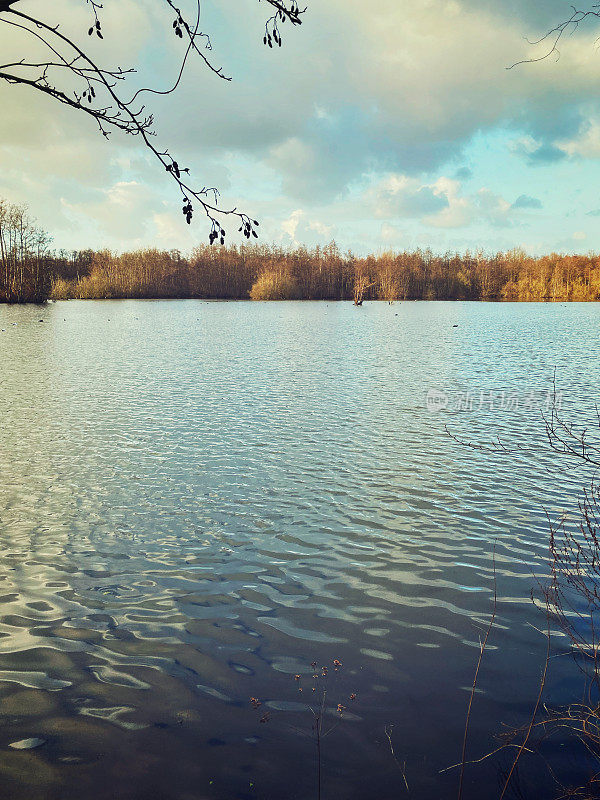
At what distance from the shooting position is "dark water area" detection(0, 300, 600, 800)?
412 cm

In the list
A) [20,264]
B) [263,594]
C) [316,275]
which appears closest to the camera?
[263,594]

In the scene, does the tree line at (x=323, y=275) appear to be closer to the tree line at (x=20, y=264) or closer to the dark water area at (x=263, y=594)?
the tree line at (x=20, y=264)

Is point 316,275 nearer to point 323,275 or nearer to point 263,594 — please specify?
point 323,275

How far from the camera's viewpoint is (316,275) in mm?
121125

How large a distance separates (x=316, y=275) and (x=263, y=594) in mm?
118197

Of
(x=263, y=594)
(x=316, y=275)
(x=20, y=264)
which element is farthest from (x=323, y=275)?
(x=263, y=594)

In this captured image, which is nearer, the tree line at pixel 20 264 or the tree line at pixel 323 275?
the tree line at pixel 20 264

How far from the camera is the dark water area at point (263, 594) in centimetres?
412

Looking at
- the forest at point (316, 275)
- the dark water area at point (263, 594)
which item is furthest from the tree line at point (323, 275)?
the dark water area at point (263, 594)

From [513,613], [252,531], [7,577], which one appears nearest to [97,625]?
[7,577]

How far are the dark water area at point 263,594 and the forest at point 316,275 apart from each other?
72.4 m

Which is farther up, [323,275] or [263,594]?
[323,275]

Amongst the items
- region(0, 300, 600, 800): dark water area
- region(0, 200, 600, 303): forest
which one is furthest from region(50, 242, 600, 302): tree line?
region(0, 300, 600, 800): dark water area

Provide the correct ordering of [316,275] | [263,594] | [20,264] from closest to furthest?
[263,594], [20,264], [316,275]
